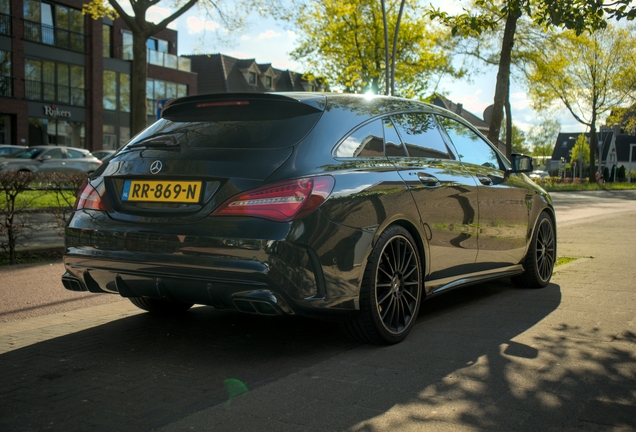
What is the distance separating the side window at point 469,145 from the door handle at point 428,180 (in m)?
0.69

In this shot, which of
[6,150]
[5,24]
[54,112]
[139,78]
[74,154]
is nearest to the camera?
[139,78]

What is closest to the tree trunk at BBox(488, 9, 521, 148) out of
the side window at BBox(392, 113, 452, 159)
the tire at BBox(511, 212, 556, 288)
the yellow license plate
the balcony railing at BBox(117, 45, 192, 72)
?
the tire at BBox(511, 212, 556, 288)

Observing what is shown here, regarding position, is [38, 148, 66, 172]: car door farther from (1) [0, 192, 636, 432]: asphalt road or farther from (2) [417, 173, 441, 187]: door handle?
(2) [417, 173, 441, 187]: door handle

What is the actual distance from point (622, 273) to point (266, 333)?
440cm

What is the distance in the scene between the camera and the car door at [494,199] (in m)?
5.68

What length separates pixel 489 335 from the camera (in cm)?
474

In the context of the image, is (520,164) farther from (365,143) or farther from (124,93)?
(124,93)

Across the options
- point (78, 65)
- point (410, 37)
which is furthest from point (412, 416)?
point (78, 65)

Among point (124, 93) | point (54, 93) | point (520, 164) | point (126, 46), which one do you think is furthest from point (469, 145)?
point (126, 46)

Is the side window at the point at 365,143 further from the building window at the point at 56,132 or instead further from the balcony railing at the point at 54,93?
the building window at the point at 56,132

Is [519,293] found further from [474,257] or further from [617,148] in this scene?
[617,148]

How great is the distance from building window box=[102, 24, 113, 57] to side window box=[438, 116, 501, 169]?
44.3 metres

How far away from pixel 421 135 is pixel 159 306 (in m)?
2.35

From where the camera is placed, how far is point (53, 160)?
30.4 metres
